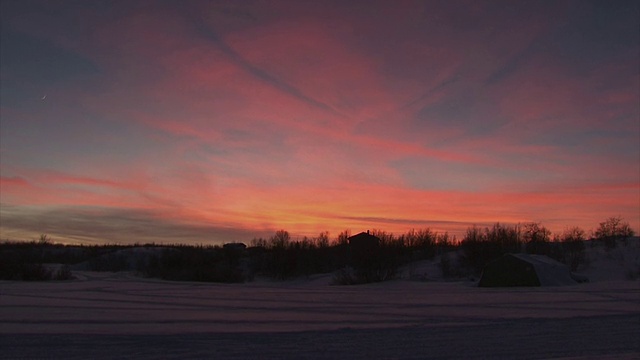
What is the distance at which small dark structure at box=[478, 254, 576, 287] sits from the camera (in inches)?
730

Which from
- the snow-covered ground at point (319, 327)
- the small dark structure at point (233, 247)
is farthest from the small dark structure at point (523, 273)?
the small dark structure at point (233, 247)

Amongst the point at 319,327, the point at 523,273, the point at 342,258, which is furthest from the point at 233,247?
the point at 319,327

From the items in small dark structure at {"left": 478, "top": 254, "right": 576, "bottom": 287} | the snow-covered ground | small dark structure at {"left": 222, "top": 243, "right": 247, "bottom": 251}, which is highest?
small dark structure at {"left": 222, "top": 243, "right": 247, "bottom": 251}

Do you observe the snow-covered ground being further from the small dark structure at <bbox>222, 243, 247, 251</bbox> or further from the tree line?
the small dark structure at <bbox>222, 243, 247, 251</bbox>

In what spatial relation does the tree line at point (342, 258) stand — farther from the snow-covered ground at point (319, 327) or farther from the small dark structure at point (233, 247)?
the snow-covered ground at point (319, 327)

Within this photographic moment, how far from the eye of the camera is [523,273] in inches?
742

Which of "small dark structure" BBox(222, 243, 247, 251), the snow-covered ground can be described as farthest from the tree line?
the snow-covered ground

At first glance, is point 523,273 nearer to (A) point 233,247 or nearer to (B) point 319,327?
(B) point 319,327

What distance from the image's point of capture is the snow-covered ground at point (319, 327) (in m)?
7.01

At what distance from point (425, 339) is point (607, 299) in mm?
7486

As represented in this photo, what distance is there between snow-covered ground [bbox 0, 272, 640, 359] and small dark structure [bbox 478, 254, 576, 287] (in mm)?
4489

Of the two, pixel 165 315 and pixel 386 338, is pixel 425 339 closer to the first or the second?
pixel 386 338

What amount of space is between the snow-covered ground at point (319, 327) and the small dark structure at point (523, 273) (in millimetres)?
4489

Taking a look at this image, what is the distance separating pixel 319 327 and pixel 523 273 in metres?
12.0
